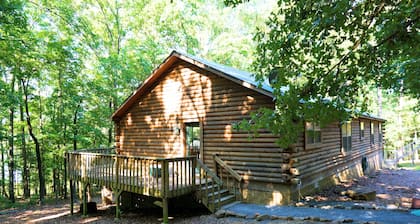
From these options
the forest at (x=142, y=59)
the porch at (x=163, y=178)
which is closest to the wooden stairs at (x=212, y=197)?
the porch at (x=163, y=178)

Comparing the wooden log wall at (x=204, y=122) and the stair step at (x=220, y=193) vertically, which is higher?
the wooden log wall at (x=204, y=122)

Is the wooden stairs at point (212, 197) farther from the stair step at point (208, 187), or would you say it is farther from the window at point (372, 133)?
the window at point (372, 133)

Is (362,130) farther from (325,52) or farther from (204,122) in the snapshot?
(325,52)

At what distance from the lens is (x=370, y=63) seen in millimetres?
4480

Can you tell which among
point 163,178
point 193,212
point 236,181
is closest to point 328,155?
point 236,181

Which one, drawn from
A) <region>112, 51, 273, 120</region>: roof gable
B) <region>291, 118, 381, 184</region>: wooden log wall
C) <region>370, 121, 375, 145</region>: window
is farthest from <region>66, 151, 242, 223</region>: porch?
<region>370, 121, 375, 145</region>: window

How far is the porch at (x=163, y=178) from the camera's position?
24.9 ft

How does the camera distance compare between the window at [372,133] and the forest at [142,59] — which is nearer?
the forest at [142,59]

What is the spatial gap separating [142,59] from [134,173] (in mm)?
11843

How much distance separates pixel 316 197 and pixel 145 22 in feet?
65.9

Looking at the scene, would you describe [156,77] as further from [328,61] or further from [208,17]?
[208,17]

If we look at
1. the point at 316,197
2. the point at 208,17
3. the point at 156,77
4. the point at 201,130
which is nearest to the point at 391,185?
the point at 316,197

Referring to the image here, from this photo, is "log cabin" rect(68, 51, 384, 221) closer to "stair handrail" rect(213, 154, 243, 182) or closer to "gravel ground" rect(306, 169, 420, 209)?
"stair handrail" rect(213, 154, 243, 182)

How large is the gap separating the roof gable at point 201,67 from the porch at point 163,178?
2860 millimetres
